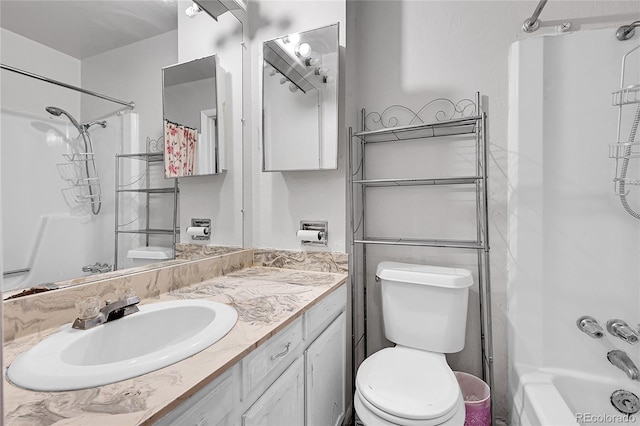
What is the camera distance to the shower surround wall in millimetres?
1402

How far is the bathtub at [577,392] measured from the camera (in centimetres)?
129

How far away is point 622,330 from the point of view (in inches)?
51.5

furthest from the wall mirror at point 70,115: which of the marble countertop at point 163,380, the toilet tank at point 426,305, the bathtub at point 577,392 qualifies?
the bathtub at point 577,392

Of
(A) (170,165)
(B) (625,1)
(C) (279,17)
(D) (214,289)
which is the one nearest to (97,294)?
(D) (214,289)

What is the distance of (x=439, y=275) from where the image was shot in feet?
4.73

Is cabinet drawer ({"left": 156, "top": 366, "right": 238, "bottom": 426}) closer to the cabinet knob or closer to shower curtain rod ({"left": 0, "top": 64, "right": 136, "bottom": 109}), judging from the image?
the cabinet knob

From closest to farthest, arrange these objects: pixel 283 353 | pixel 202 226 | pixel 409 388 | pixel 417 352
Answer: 1. pixel 283 353
2. pixel 409 388
3. pixel 417 352
4. pixel 202 226

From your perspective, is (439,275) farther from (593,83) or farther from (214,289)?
(593,83)

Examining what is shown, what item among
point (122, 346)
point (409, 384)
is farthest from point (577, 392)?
point (122, 346)

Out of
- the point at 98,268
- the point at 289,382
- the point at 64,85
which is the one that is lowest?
the point at 289,382

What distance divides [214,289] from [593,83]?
6.35 ft

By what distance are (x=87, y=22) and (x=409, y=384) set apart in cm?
173

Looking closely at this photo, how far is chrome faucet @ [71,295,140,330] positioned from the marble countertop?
0.09 meters

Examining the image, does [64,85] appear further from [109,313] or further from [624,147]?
[624,147]
